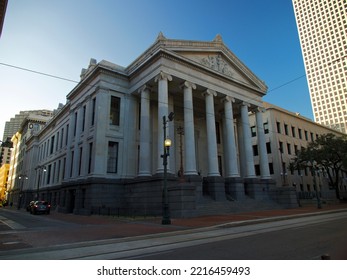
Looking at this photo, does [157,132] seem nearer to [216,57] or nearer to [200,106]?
[200,106]

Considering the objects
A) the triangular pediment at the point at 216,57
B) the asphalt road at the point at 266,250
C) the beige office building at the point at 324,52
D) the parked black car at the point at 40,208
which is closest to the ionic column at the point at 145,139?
the triangular pediment at the point at 216,57

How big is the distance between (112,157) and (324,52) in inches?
3917

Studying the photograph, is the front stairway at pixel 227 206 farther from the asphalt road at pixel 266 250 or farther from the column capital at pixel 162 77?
the column capital at pixel 162 77

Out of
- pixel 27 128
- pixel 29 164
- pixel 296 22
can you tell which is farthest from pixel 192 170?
pixel 296 22

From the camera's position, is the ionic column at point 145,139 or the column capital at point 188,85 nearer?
the ionic column at point 145,139

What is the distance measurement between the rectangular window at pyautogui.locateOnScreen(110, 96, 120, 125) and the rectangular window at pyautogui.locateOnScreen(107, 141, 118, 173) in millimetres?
2851

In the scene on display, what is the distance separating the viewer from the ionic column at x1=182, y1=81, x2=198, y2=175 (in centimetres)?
2720

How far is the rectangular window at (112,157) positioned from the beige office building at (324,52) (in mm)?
87993

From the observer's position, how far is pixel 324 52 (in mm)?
97062

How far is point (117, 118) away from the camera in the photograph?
3231 cm

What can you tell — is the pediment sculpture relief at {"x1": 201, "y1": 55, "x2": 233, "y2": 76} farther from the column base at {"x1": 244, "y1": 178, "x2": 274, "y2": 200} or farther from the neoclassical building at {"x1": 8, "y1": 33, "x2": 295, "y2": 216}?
the column base at {"x1": 244, "y1": 178, "x2": 274, "y2": 200}

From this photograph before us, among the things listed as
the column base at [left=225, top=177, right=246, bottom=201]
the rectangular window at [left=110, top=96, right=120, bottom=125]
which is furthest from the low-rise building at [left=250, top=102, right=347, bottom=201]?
the rectangular window at [left=110, top=96, right=120, bottom=125]

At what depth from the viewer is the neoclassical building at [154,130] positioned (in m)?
27.4

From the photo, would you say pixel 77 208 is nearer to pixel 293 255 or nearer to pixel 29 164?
pixel 293 255
